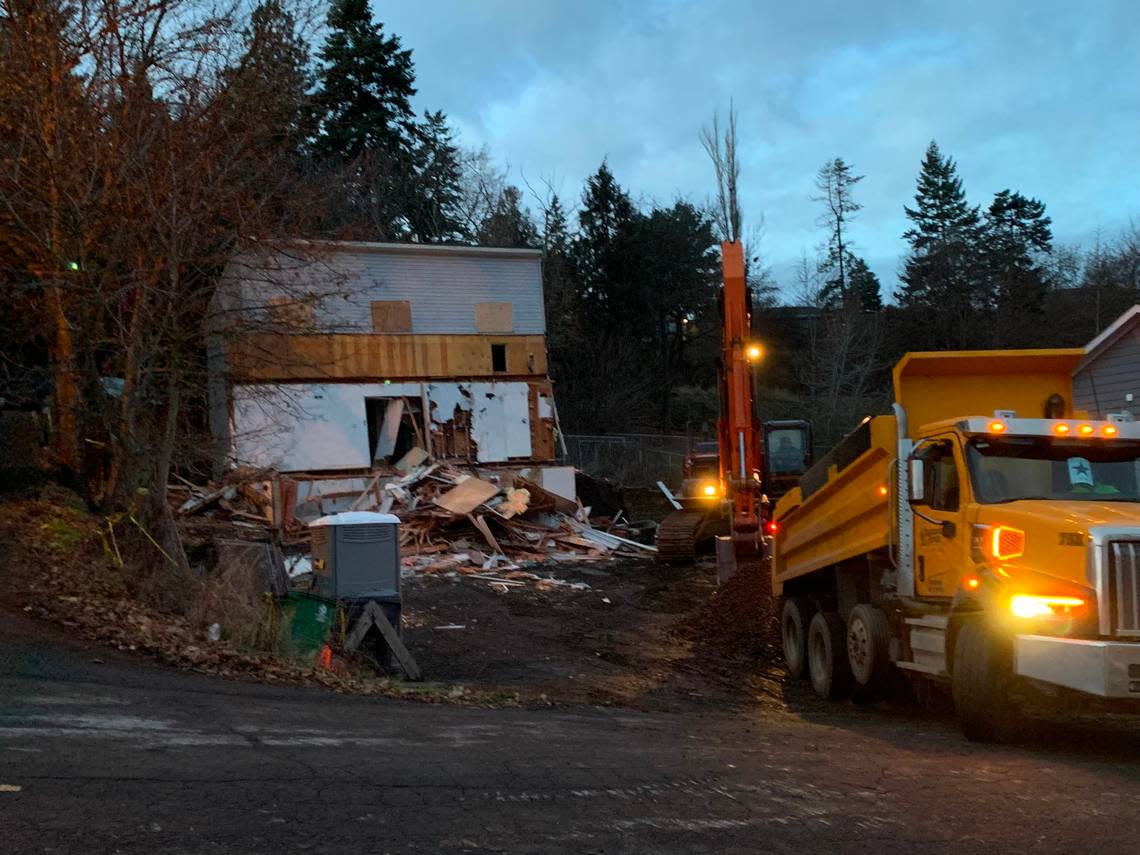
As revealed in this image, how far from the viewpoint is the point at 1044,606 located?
795 centimetres

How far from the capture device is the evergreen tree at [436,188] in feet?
168

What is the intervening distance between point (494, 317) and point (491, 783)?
1219 inches

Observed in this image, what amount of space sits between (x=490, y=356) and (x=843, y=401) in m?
19.5

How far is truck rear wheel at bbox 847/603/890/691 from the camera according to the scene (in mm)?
10812

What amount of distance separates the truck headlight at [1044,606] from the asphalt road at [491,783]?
38.8 inches

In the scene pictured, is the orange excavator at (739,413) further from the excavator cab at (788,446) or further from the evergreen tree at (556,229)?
the evergreen tree at (556,229)

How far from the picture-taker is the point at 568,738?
309 inches

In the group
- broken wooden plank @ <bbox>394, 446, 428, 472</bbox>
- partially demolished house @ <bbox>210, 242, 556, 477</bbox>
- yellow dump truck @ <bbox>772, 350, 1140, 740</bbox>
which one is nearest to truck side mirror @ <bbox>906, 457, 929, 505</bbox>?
yellow dump truck @ <bbox>772, 350, 1140, 740</bbox>

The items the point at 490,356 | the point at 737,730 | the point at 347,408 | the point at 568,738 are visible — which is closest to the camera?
the point at 568,738

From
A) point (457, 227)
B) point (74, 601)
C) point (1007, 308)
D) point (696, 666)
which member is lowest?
point (696, 666)

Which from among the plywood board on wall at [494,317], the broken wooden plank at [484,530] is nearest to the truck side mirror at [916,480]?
the broken wooden plank at [484,530]

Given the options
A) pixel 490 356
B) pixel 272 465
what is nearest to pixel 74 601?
pixel 272 465

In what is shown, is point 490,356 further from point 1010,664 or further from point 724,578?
point 1010,664

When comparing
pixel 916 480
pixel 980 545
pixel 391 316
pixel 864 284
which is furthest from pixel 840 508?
pixel 864 284
